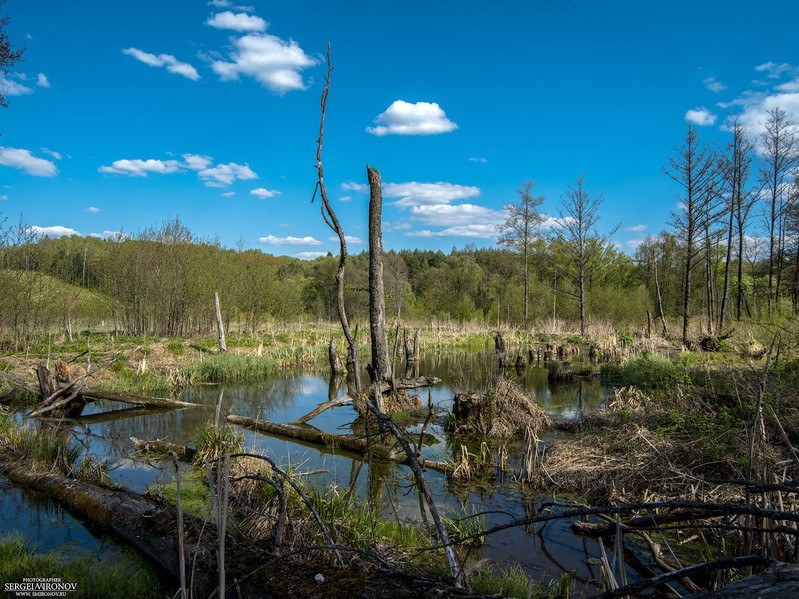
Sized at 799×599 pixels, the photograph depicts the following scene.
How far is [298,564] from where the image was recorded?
2980 millimetres

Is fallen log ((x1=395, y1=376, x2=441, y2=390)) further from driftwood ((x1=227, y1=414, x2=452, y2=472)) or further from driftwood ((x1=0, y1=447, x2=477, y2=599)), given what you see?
driftwood ((x1=0, y1=447, x2=477, y2=599))

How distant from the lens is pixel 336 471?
283 inches

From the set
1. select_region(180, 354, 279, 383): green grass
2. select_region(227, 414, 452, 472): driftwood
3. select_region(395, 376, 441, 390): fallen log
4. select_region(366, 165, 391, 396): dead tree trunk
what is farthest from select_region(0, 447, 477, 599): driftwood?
select_region(180, 354, 279, 383): green grass

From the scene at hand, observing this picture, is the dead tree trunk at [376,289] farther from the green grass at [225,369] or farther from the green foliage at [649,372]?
the green grass at [225,369]

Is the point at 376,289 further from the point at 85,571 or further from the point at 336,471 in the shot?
the point at 85,571

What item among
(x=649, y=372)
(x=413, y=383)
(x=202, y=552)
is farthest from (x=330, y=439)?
(x=649, y=372)

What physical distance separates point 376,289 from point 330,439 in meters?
4.28

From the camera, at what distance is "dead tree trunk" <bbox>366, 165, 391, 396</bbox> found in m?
11.6

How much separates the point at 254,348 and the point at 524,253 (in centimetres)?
1793

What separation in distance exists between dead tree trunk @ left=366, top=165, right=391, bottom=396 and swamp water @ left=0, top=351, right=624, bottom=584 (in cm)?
131

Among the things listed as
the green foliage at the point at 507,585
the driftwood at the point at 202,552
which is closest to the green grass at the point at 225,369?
the driftwood at the point at 202,552

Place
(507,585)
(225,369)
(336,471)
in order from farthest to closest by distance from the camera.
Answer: (225,369) → (336,471) → (507,585)

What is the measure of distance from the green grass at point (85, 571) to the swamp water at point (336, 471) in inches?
19.1

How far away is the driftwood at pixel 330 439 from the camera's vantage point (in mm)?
7324
